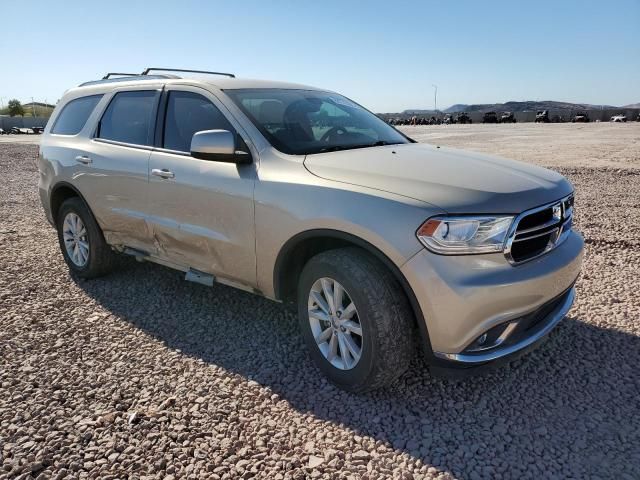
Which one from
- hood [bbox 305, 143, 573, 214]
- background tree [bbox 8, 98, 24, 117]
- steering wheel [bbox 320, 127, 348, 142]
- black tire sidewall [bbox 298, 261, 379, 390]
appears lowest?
black tire sidewall [bbox 298, 261, 379, 390]

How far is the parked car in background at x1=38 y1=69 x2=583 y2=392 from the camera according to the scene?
2.51 metres

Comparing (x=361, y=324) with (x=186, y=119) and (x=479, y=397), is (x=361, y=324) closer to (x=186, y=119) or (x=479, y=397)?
(x=479, y=397)

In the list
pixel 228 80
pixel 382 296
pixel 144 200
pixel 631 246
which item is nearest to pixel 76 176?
pixel 144 200

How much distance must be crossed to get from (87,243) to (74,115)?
1.30 m

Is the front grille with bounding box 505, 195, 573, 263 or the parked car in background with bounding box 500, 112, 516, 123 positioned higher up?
the parked car in background with bounding box 500, 112, 516, 123

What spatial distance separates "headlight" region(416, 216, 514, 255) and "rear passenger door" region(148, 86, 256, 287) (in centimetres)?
122

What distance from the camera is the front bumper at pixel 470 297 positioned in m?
2.46

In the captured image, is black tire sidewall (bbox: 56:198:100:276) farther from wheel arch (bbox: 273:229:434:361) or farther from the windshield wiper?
the windshield wiper

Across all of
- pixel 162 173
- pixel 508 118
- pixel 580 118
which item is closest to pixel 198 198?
pixel 162 173

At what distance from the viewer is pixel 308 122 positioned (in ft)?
12.1

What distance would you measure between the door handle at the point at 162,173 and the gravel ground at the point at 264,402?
45.9 inches

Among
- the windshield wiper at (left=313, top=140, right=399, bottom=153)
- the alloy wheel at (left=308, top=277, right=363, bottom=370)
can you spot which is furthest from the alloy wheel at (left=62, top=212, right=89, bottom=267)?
the alloy wheel at (left=308, top=277, right=363, bottom=370)

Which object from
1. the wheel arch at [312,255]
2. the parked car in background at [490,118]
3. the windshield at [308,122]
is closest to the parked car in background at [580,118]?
the parked car in background at [490,118]

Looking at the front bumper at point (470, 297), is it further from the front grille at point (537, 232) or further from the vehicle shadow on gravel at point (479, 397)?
the vehicle shadow on gravel at point (479, 397)
